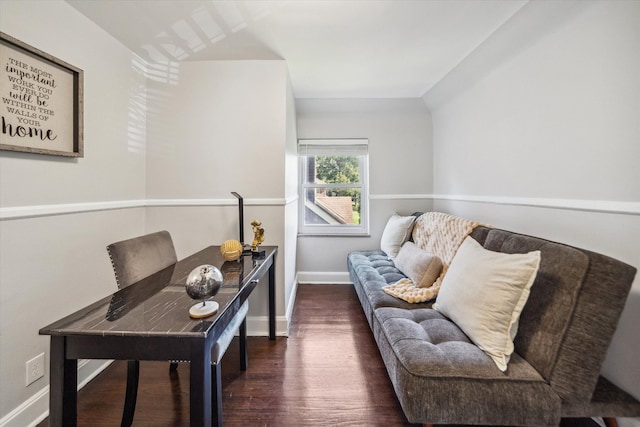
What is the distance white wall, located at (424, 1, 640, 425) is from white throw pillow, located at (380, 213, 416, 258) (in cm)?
71

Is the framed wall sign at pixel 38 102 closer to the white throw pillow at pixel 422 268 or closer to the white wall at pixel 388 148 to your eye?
the white wall at pixel 388 148

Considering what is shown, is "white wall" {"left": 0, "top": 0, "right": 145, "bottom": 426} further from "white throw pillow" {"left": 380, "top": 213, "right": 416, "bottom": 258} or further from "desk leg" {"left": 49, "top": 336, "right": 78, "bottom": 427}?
"white throw pillow" {"left": 380, "top": 213, "right": 416, "bottom": 258}

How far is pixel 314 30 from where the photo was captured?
1.86 metres

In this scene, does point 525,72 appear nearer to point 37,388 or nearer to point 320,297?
point 320,297

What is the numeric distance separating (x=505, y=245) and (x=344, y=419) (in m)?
1.30

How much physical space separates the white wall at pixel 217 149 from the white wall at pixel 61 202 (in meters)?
0.19

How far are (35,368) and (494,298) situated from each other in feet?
7.74

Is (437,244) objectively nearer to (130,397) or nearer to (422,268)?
(422,268)

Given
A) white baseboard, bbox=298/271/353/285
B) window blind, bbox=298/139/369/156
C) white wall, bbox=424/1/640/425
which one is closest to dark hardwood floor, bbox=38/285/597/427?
white wall, bbox=424/1/640/425

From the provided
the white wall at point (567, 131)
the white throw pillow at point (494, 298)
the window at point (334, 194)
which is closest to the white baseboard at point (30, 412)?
the white throw pillow at point (494, 298)

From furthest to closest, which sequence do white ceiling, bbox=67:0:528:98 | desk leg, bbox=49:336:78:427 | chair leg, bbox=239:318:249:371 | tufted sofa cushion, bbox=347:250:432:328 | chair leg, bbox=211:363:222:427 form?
tufted sofa cushion, bbox=347:250:432:328 < chair leg, bbox=239:318:249:371 < white ceiling, bbox=67:0:528:98 < chair leg, bbox=211:363:222:427 < desk leg, bbox=49:336:78:427

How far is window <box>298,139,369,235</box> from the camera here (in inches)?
139

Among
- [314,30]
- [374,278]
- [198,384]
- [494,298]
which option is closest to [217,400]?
[198,384]

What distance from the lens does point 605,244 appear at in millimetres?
1321
